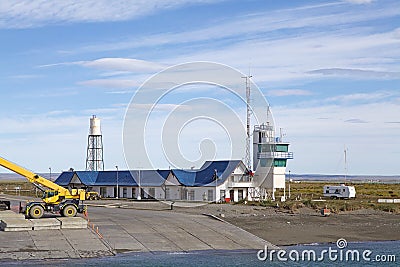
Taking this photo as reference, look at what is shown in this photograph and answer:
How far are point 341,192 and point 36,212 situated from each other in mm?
40333

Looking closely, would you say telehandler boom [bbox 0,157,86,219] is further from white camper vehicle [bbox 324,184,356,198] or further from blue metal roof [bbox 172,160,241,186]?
white camper vehicle [bbox 324,184,356,198]

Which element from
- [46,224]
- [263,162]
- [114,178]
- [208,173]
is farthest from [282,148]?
[46,224]

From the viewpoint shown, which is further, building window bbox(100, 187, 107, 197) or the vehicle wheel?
building window bbox(100, 187, 107, 197)

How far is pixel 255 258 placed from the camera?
3456 centimetres

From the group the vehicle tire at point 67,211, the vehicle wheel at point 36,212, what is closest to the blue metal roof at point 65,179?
the vehicle tire at point 67,211

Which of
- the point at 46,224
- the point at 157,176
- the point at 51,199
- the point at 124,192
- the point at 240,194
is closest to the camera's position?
Answer: the point at 46,224

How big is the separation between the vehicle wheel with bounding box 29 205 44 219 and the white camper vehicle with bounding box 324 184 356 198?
39858 millimetres

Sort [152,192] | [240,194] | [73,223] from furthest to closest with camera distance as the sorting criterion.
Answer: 1. [152,192]
2. [240,194]
3. [73,223]

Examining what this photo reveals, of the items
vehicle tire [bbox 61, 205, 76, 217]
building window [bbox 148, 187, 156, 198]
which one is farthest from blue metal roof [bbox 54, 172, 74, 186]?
vehicle tire [bbox 61, 205, 76, 217]

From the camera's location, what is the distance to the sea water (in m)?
32.4

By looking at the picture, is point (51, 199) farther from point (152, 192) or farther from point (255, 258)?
point (152, 192)

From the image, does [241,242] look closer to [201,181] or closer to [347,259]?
[347,259]

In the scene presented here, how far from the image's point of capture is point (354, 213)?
54.6 meters

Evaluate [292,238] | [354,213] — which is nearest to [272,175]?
[354,213]
